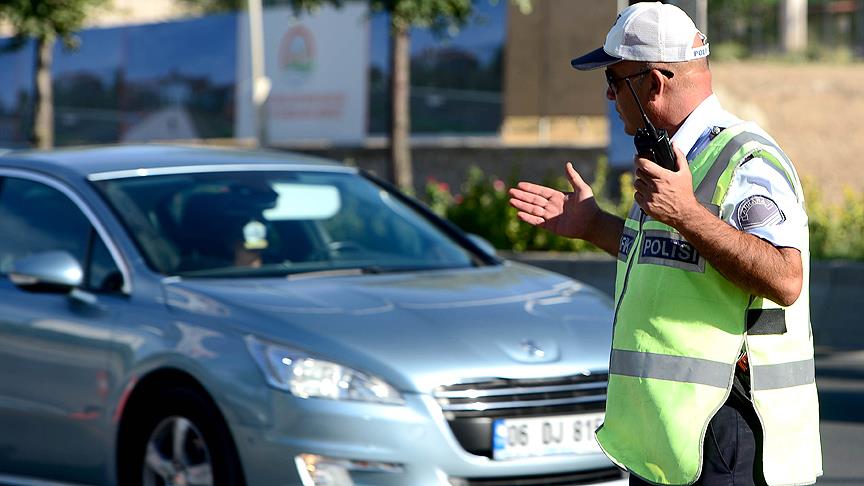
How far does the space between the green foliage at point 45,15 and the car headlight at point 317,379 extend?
22.3 m

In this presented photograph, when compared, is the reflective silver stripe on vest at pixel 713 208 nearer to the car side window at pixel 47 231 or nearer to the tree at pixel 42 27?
the car side window at pixel 47 231

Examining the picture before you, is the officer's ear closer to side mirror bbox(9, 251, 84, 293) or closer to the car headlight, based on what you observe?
the car headlight

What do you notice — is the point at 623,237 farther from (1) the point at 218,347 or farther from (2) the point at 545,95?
(2) the point at 545,95

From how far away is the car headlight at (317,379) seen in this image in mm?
5148

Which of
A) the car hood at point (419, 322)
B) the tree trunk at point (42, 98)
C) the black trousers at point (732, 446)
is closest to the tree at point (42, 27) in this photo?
the tree trunk at point (42, 98)

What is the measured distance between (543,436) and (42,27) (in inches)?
901

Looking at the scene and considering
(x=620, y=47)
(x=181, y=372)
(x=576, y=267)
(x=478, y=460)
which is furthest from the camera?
(x=576, y=267)

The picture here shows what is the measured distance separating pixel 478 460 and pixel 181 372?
108 cm

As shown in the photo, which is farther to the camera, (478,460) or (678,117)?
(478,460)

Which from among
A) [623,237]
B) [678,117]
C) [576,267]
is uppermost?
[678,117]

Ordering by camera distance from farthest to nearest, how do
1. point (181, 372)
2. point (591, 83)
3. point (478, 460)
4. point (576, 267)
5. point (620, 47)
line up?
1. point (591, 83)
2. point (576, 267)
3. point (181, 372)
4. point (478, 460)
5. point (620, 47)

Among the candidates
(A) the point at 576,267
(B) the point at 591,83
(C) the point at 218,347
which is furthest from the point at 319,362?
(B) the point at 591,83

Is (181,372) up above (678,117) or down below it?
below

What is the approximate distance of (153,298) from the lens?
576 centimetres
